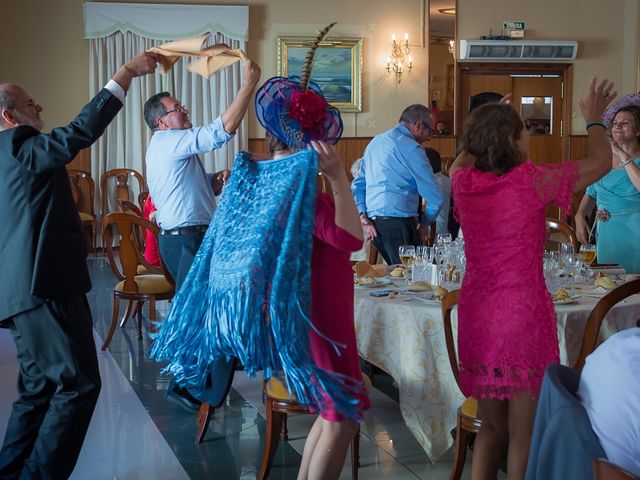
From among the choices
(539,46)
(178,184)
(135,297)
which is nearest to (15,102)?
(178,184)

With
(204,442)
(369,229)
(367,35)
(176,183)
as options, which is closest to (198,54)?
(176,183)

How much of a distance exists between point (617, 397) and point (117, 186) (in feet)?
33.5

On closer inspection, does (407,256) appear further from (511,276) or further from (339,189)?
(339,189)

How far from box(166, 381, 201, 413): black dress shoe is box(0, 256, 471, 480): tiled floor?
0.15 feet

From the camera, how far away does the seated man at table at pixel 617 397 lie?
1620 millimetres

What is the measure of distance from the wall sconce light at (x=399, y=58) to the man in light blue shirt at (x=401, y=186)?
6.35 meters

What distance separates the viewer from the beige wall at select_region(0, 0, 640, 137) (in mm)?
11070

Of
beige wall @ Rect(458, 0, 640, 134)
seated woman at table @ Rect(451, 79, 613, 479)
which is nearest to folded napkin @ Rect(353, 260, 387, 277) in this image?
seated woman at table @ Rect(451, 79, 613, 479)

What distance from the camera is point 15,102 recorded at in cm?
315

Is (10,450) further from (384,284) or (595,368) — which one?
(595,368)

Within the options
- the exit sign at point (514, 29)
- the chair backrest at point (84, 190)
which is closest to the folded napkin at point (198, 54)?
the chair backrest at point (84, 190)

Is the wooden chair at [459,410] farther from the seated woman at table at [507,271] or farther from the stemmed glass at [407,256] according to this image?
the stemmed glass at [407,256]

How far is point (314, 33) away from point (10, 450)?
942cm

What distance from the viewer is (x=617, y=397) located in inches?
65.1
